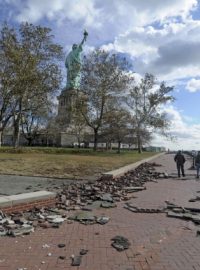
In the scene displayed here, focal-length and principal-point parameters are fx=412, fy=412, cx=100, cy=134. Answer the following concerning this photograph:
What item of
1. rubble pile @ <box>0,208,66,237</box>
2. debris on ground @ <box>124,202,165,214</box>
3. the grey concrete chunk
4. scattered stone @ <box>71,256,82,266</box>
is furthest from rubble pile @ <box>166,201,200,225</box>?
scattered stone @ <box>71,256,82,266</box>

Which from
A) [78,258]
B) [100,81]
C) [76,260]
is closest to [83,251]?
[78,258]

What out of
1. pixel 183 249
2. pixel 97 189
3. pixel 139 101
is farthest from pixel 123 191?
pixel 139 101

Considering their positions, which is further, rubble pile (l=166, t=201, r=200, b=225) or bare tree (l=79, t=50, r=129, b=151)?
bare tree (l=79, t=50, r=129, b=151)

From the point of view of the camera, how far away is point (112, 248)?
7.07m

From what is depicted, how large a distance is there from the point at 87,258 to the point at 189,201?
730 centimetres

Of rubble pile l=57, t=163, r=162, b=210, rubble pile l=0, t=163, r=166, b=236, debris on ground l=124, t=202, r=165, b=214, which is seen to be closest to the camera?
rubble pile l=0, t=163, r=166, b=236

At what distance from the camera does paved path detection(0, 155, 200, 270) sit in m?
6.15

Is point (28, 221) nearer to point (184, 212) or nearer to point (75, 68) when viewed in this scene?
point (184, 212)

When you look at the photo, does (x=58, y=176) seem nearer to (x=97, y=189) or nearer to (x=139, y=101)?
(x=97, y=189)

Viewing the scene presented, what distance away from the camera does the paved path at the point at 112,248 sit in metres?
6.15

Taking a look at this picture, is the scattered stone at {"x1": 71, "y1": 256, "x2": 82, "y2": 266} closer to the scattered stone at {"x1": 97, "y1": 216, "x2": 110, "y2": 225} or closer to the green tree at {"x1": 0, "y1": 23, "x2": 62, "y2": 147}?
the scattered stone at {"x1": 97, "y1": 216, "x2": 110, "y2": 225}

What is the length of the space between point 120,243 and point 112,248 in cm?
32

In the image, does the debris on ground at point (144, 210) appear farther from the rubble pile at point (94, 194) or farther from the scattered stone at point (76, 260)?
the scattered stone at point (76, 260)

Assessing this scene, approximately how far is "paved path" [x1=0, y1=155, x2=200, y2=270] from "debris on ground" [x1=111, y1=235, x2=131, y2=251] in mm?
88
